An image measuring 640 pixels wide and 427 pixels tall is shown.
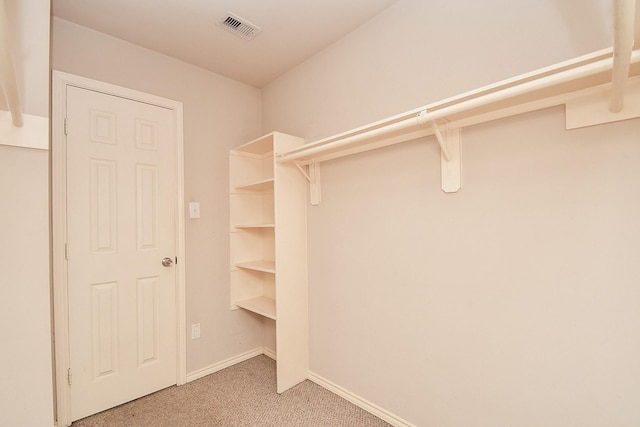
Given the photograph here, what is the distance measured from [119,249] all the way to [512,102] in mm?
2402

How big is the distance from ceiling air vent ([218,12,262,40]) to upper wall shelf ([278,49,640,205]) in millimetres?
929

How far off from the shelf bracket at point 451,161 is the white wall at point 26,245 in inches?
69.1

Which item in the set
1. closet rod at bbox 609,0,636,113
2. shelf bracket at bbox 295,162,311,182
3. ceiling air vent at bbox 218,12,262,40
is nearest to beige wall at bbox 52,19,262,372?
ceiling air vent at bbox 218,12,262,40

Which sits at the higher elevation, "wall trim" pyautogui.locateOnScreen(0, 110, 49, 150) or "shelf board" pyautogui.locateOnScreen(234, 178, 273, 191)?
Answer: "wall trim" pyautogui.locateOnScreen(0, 110, 49, 150)

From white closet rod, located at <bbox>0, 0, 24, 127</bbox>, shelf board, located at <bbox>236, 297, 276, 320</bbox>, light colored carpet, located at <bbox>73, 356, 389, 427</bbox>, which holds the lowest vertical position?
light colored carpet, located at <bbox>73, 356, 389, 427</bbox>

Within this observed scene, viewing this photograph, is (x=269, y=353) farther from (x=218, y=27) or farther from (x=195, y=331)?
(x=218, y=27)

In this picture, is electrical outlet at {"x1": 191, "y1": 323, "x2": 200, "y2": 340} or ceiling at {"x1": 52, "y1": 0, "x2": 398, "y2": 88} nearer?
ceiling at {"x1": 52, "y1": 0, "x2": 398, "y2": 88}

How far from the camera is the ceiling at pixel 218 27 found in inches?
67.3

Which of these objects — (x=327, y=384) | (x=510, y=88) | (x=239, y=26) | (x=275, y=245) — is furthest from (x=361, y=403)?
(x=239, y=26)

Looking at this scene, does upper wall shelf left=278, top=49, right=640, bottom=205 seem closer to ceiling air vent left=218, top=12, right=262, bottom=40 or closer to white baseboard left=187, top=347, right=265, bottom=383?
ceiling air vent left=218, top=12, right=262, bottom=40

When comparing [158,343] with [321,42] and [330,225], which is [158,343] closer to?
[330,225]

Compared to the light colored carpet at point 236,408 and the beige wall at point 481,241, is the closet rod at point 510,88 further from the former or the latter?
the light colored carpet at point 236,408


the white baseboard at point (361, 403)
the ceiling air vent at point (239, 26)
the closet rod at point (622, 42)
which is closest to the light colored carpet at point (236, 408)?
the white baseboard at point (361, 403)

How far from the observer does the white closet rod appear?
27.0 inches
